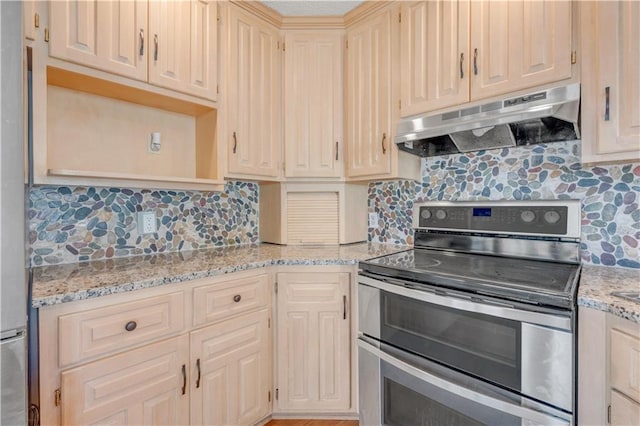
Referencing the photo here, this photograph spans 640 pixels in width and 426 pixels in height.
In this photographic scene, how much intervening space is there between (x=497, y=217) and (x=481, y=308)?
0.74 meters

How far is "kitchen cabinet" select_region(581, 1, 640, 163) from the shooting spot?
1191 mm

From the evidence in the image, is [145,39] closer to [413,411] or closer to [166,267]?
[166,267]

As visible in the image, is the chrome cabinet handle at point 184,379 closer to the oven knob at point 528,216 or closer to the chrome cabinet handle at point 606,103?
the oven knob at point 528,216

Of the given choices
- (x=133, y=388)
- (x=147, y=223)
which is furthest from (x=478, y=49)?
(x=133, y=388)

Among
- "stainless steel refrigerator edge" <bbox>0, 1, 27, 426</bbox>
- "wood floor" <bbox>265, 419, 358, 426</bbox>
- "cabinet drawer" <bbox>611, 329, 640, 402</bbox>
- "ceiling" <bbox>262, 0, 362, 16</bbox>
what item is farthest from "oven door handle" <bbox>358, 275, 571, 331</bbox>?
"ceiling" <bbox>262, 0, 362, 16</bbox>

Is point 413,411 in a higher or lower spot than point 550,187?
lower

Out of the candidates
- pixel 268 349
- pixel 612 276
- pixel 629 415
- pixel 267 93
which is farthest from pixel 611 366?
pixel 267 93

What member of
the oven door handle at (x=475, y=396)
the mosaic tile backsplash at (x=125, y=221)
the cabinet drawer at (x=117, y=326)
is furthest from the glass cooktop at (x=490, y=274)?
the mosaic tile backsplash at (x=125, y=221)

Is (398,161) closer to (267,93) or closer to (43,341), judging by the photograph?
(267,93)

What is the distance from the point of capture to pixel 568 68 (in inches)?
53.4

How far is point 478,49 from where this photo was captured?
1615 millimetres

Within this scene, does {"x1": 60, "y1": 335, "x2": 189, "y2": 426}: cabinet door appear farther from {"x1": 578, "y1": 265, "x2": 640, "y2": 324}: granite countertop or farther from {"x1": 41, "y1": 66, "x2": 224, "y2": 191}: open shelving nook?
{"x1": 578, "y1": 265, "x2": 640, "y2": 324}: granite countertop

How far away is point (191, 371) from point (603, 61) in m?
2.11

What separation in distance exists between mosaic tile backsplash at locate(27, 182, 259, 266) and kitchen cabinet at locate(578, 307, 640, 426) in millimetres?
1955
